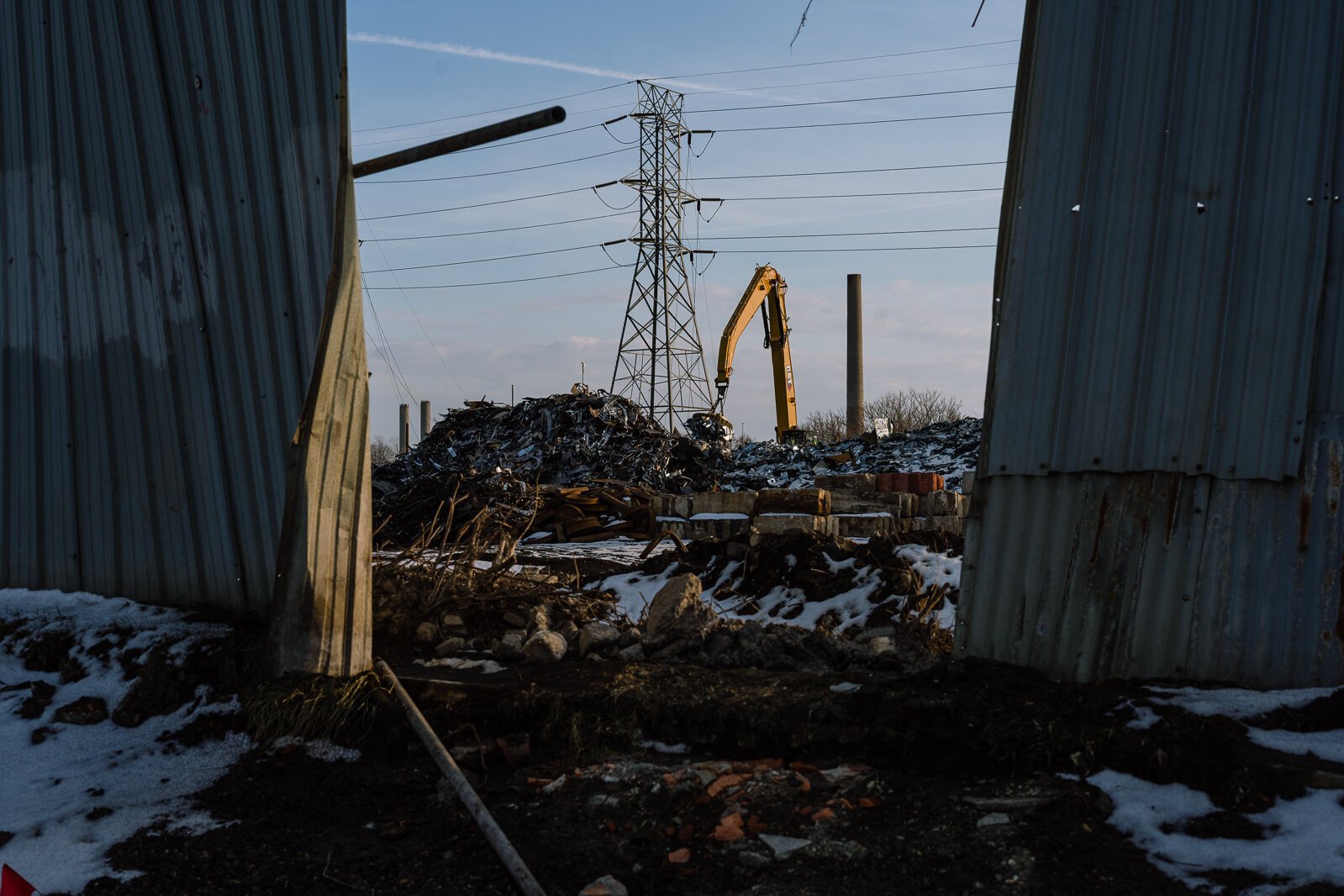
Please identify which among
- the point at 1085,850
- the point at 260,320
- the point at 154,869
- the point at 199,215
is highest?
the point at 199,215

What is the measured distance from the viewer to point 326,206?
5133 millimetres

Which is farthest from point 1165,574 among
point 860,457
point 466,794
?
point 860,457

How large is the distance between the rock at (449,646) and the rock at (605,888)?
2.77m

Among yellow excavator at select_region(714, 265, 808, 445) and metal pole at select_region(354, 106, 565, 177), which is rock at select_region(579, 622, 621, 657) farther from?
yellow excavator at select_region(714, 265, 808, 445)

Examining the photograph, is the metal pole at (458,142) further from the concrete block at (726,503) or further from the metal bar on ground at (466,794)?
the concrete block at (726,503)

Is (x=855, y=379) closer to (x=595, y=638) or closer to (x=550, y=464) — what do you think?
(x=550, y=464)

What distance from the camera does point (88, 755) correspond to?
470cm

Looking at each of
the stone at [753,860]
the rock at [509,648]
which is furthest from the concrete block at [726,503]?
the stone at [753,860]

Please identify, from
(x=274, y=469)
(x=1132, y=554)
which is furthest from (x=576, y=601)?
(x=1132, y=554)

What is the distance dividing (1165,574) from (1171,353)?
32.8 inches

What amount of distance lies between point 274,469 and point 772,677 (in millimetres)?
2740

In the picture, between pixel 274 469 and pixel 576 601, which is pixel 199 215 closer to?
pixel 274 469

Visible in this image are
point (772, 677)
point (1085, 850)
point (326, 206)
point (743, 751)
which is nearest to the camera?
point (1085, 850)

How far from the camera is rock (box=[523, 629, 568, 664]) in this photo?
213 inches
